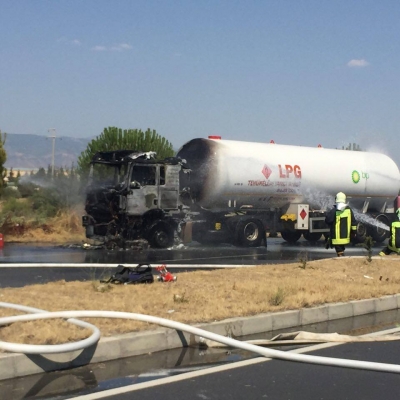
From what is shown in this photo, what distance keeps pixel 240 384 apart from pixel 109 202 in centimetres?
1599

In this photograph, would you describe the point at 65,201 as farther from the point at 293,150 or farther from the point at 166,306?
the point at 166,306

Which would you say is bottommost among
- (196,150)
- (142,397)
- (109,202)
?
(142,397)

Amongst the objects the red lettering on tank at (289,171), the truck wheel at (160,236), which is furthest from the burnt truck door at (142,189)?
the red lettering on tank at (289,171)

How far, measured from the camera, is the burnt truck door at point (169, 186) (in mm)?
22797

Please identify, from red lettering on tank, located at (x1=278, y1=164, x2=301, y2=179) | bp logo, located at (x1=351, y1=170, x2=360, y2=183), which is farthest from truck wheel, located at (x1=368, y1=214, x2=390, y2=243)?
red lettering on tank, located at (x1=278, y1=164, x2=301, y2=179)

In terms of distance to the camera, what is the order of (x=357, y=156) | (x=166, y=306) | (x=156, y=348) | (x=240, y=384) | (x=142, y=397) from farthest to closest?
(x=357, y=156) < (x=166, y=306) < (x=156, y=348) < (x=240, y=384) < (x=142, y=397)

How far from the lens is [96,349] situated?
766 cm

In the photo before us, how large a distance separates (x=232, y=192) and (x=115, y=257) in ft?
18.9

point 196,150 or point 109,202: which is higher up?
point 196,150

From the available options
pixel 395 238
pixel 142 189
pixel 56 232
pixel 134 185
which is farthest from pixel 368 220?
pixel 395 238

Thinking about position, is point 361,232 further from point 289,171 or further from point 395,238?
point 395,238

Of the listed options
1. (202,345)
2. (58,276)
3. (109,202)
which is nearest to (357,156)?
(109,202)

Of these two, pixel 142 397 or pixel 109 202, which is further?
pixel 109 202

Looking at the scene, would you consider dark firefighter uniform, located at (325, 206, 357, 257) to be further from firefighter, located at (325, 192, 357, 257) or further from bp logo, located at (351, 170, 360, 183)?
bp logo, located at (351, 170, 360, 183)
